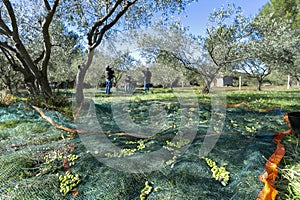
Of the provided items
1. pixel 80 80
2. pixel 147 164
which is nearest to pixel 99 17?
pixel 80 80

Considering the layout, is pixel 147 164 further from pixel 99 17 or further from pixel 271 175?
pixel 99 17

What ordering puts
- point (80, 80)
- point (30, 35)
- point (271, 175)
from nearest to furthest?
point (271, 175) → point (80, 80) → point (30, 35)

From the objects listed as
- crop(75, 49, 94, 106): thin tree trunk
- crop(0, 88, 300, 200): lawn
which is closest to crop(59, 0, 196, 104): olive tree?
crop(75, 49, 94, 106): thin tree trunk

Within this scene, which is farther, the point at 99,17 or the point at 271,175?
the point at 99,17

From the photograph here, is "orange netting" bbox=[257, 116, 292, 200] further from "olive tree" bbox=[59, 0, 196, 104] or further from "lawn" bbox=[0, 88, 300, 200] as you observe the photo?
"olive tree" bbox=[59, 0, 196, 104]

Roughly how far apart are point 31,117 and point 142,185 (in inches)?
154

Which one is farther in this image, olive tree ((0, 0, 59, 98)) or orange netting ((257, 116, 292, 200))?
olive tree ((0, 0, 59, 98))

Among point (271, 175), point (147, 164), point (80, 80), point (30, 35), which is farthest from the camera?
point (30, 35)

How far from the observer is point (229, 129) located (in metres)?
3.39

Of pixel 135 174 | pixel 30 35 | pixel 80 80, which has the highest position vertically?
pixel 30 35

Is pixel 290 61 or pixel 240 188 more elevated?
pixel 290 61

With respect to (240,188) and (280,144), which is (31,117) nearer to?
(240,188)

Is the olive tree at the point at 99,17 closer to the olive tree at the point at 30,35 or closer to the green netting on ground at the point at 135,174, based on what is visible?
the olive tree at the point at 30,35

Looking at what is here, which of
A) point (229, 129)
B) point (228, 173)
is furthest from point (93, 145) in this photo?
point (229, 129)
